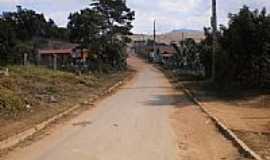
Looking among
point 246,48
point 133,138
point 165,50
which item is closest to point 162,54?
point 165,50

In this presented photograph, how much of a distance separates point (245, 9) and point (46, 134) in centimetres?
1784

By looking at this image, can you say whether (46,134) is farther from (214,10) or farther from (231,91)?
(214,10)

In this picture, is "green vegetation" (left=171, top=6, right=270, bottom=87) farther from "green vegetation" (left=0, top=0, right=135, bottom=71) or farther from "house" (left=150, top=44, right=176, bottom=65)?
"house" (left=150, top=44, right=176, bottom=65)

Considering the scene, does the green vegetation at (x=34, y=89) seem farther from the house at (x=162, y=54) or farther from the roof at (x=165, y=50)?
the roof at (x=165, y=50)

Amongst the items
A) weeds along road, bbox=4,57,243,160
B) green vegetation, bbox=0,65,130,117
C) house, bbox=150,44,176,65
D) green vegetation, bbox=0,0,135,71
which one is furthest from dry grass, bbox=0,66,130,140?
house, bbox=150,44,176,65

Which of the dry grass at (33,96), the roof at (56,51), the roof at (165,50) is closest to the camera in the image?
the dry grass at (33,96)

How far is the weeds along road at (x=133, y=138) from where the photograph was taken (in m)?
12.4

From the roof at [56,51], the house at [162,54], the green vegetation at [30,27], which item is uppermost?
the green vegetation at [30,27]

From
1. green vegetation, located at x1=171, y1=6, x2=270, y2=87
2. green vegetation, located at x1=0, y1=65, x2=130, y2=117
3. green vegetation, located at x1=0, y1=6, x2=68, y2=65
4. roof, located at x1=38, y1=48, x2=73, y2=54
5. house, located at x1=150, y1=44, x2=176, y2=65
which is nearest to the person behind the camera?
green vegetation, located at x1=0, y1=65, x2=130, y2=117

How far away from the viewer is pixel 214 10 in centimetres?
4025

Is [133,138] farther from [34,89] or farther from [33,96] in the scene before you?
[34,89]

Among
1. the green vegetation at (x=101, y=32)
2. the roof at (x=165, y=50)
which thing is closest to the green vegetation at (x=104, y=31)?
the green vegetation at (x=101, y=32)

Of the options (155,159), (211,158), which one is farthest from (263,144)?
(155,159)

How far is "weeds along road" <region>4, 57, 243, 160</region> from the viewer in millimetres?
Answer: 12406
